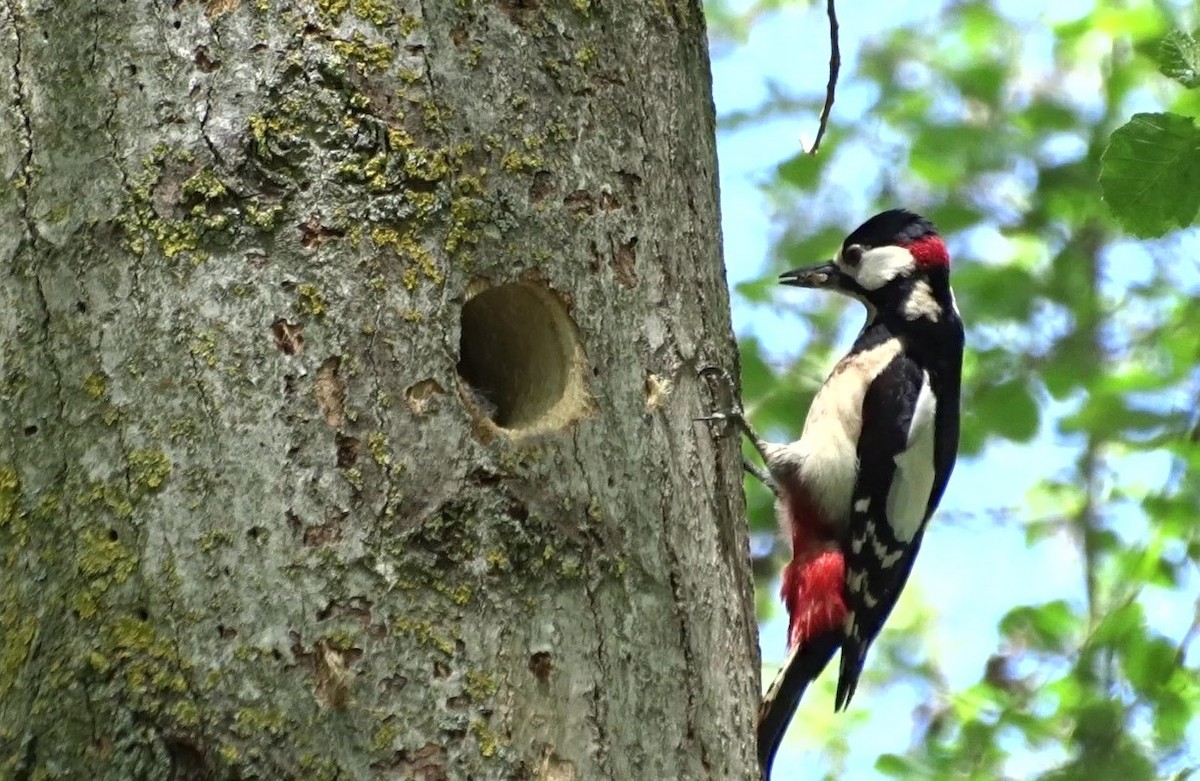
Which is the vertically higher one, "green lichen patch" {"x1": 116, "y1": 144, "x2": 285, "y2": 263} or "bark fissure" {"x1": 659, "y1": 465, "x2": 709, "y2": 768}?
"green lichen patch" {"x1": 116, "y1": 144, "x2": 285, "y2": 263}

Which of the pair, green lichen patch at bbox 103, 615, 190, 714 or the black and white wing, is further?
the black and white wing

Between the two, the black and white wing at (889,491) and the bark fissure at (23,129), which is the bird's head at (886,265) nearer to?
the black and white wing at (889,491)

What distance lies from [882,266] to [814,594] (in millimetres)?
989

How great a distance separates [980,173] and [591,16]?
2.90 metres

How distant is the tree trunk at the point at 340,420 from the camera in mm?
1584

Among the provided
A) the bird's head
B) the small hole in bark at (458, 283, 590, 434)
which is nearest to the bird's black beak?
the bird's head

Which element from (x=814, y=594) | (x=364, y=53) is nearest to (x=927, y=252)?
(x=814, y=594)

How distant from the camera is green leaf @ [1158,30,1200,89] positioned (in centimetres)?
179

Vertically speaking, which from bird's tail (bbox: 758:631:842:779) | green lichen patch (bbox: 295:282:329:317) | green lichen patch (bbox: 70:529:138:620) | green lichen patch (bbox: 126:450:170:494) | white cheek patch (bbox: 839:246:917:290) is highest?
white cheek patch (bbox: 839:246:917:290)

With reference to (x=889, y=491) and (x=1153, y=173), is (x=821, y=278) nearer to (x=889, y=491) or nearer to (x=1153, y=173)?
(x=889, y=491)

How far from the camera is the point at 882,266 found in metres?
3.75

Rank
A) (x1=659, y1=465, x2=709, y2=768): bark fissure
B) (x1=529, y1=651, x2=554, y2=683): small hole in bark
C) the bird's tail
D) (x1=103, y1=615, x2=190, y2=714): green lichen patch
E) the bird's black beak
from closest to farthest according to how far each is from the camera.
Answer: (x1=103, y1=615, x2=190, y2=714): green lichen patch, (x1=529, y1=651, x2=554, y2=683): small hole in bark, (x1=659, y1=465, x2=709, y2=768): bark fissure, the bird's tail, the bird's black beak

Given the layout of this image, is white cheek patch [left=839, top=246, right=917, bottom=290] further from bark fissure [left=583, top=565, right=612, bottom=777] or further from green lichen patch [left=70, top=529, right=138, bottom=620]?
green lichen patch [left=70, top=529, right=138, bottom=620]

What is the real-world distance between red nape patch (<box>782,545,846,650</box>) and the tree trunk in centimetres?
123
